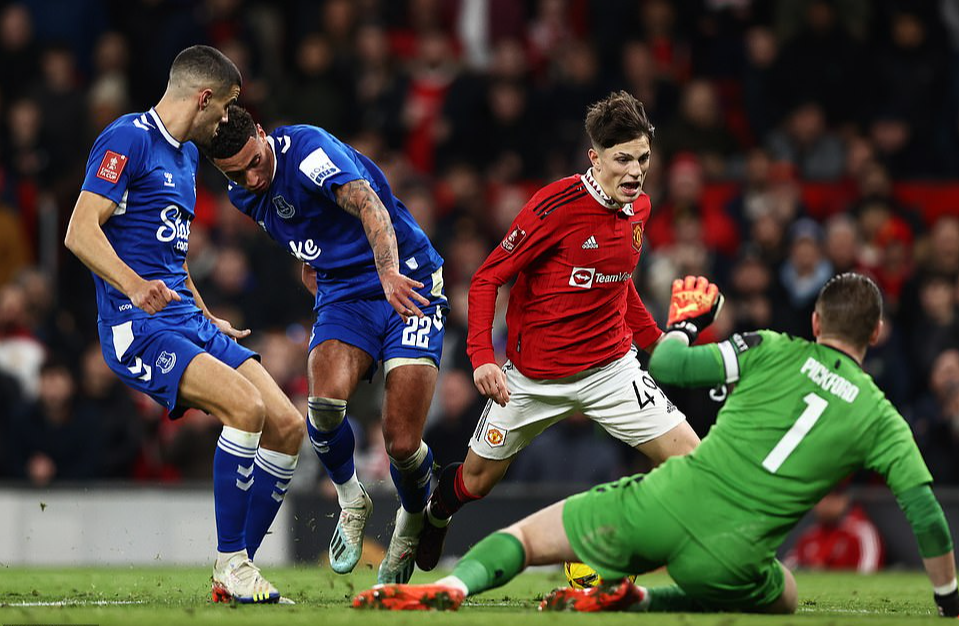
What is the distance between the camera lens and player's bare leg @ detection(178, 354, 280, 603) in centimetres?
746

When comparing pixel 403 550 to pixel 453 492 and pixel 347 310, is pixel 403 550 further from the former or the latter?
pixel 347 310

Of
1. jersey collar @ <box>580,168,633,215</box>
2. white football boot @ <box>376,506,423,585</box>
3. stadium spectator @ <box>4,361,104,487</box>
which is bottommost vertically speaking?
stadium spectator @ <box>4,361,104,487</box>

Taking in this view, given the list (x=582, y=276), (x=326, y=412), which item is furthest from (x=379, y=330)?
(x=582, y=276)

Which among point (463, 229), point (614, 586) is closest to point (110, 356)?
point (614, 586)

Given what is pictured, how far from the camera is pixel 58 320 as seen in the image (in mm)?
15008

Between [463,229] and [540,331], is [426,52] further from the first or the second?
[540,331]

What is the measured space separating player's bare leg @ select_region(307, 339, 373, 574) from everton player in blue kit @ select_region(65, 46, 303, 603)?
1.16 ft

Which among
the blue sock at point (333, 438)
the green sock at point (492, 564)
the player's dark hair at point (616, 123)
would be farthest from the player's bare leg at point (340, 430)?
the green sock at point (492, 564)

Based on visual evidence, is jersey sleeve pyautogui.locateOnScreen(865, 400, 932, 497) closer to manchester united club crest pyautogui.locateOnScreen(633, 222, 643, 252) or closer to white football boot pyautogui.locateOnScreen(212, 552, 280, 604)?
manchester united club crest pyautogui.locateOnScreen(633, 222, 643, 252)

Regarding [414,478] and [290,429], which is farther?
[414,478]

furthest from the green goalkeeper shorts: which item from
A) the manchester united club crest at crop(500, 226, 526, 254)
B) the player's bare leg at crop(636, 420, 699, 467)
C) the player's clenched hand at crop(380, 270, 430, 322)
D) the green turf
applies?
the manchester united club crest at crop(500, 226, 526, 254)

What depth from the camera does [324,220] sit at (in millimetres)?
8422

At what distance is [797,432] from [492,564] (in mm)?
1403

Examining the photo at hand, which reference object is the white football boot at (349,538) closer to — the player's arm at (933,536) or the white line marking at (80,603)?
the white line marking at (80,603)
